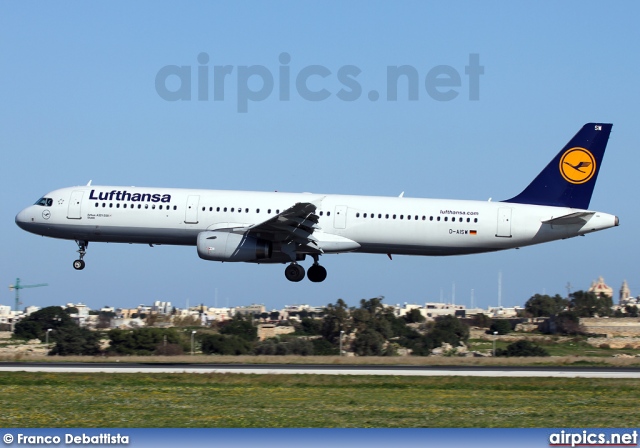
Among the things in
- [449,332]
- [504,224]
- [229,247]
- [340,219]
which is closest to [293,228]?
[340,219]

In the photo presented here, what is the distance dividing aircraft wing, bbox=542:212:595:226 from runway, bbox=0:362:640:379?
8.23 metres

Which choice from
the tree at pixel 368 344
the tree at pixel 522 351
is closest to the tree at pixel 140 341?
the tree at pixel 368 344

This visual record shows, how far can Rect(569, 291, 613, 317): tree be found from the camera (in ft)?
348

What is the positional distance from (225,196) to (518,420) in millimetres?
26012

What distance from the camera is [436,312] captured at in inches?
7072

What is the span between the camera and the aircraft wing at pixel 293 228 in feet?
149

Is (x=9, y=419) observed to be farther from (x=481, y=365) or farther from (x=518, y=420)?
(x=481, y=365)

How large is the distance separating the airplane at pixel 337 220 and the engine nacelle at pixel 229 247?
5 centimetres

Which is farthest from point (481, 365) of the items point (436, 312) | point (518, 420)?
point (436, 312)

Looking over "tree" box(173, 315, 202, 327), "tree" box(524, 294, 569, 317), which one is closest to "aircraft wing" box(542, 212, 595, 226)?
"tree" box(173, 315, 202, 327)

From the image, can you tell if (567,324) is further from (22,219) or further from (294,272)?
(22,219)

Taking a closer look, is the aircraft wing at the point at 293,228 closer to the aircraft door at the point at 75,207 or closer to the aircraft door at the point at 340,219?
the aircraft door at the point at 340,219

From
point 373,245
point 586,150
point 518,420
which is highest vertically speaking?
point 586,150

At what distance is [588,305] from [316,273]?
267ft
